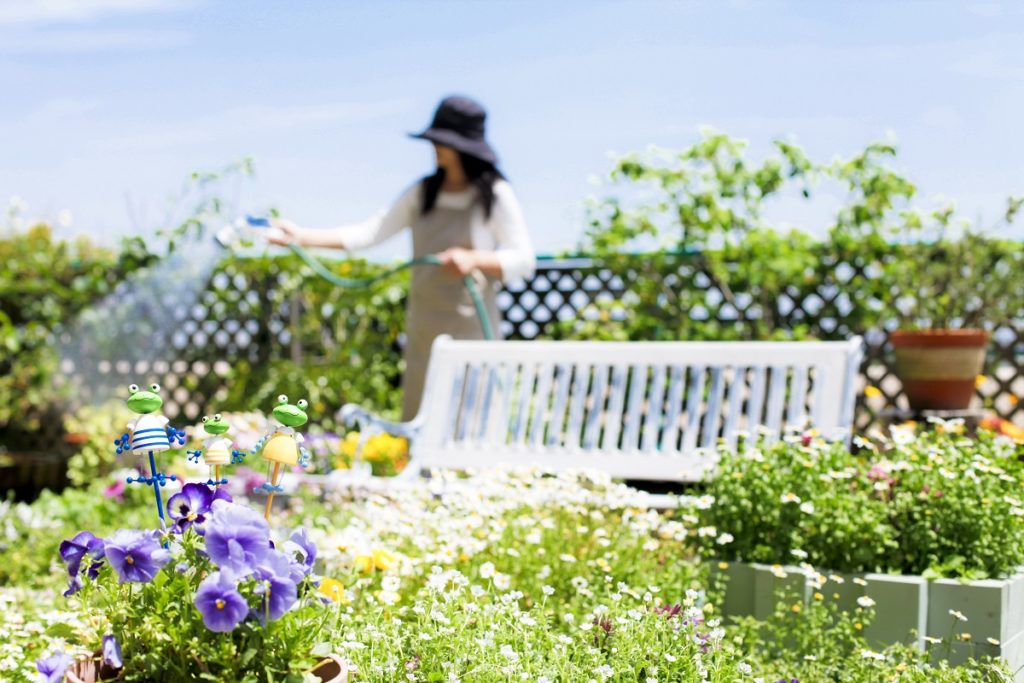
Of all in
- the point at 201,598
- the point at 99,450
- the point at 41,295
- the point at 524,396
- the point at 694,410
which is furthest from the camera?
the point at 41,295

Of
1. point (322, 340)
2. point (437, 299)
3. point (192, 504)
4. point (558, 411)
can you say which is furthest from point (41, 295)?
point (192, 504)

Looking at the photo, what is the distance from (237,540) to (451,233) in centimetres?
348

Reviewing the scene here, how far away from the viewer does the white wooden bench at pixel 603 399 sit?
404 centimetres

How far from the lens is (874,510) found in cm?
277

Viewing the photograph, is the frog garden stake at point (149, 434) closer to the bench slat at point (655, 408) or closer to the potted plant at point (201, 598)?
the potted plant at point (201, 598)

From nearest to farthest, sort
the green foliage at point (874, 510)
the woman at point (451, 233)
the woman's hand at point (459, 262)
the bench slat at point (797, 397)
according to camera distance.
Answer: the green foliage at point (874, 510) < the bench slat at point (797, 397) < the woman's hand at point (459, 262) < the woman at point (451, 233)

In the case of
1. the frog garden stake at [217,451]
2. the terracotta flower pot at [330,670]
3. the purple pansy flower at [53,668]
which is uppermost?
the frog garden stake at [217,451]

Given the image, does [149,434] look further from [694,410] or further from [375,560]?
[694,410]

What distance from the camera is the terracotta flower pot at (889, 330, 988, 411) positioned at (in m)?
5.17

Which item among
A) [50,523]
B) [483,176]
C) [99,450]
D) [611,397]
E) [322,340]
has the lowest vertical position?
[50,523]

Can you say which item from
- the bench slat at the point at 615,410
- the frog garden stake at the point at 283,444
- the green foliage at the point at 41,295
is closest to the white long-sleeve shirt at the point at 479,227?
the bench slat at the point at 615,410

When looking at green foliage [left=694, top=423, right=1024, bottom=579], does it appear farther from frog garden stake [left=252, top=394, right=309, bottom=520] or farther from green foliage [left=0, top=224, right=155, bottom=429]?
green foliage [left=0, top=224, right=155, bottom=429]

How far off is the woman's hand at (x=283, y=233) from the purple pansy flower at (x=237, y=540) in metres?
3.19

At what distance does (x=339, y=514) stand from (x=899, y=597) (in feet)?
6.99
